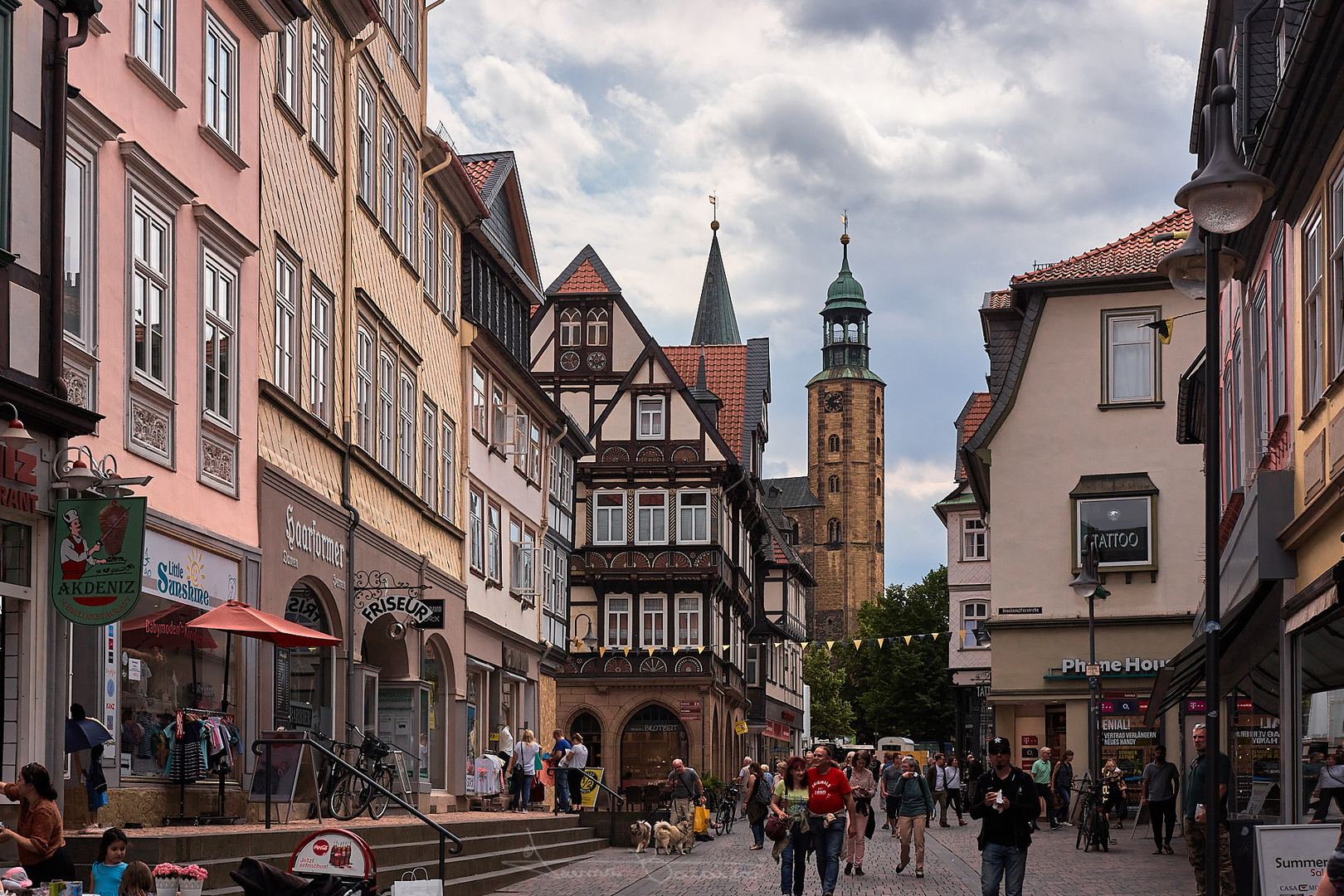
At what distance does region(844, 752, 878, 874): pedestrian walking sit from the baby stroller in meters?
12.3

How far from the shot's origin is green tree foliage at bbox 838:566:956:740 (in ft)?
302

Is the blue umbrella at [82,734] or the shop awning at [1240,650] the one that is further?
the shop awning at [1240,650]

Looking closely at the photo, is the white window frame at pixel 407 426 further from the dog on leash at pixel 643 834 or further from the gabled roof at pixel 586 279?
the gabled roof at pixel 586 279

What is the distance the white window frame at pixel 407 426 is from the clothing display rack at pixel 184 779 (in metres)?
9.15

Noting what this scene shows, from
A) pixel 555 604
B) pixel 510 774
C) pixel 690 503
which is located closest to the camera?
pixel 510 774

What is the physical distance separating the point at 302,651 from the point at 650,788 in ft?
65.0

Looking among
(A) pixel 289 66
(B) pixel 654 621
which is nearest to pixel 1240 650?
(A) pixel 289 66

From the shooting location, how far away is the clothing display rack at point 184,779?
16.7 meters

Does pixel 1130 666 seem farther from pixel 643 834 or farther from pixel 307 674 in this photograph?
pixel 307 674

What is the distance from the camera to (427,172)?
28.3 m

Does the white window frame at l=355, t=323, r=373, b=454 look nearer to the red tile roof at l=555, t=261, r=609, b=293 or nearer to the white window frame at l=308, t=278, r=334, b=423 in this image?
the white window frame at l=308, t=278, r=334, b=423

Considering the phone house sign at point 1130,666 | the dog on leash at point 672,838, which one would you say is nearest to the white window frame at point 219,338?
the dog on leash at point 672,838

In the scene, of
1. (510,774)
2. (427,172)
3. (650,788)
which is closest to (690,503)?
(650,788)

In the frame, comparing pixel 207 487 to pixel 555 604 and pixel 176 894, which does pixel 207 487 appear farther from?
pixel 555 604
